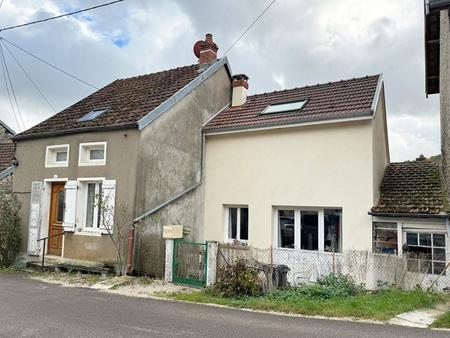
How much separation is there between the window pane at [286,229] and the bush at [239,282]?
11.2 feet

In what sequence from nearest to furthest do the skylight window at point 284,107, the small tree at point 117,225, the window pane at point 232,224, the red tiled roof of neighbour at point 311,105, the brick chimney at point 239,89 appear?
the small tree at point 117,225 → the red tiled roof of neighbour at point 311,105 → the skylight window at point 284,107 → the window pane at point 232,224 → the brick chimney at point 239,89

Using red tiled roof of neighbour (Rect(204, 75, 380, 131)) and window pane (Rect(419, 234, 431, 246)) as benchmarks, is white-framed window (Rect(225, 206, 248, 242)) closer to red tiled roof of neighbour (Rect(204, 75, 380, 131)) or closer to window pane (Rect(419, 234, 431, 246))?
red tiled roof of neighbour (Rect(204, 75, 380, 131))

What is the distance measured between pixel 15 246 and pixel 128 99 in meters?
6.41

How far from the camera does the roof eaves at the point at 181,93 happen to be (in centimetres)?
1194

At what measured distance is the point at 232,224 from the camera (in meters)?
13.7

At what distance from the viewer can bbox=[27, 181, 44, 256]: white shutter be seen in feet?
43.2

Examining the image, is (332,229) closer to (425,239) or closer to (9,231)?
(425,239)

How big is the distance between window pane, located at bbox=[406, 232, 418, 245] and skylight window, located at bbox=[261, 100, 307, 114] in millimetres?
5267

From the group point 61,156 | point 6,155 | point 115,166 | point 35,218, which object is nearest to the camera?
point 115,166

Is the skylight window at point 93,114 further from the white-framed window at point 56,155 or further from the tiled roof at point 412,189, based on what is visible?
the tiled roof at point 412,189

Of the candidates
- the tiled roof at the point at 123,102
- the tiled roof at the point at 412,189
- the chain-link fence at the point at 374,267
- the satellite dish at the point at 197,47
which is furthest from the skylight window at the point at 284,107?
the chain-link fence at the point at 374,267

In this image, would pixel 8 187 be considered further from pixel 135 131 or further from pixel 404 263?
pixel 404 263

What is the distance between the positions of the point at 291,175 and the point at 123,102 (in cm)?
670

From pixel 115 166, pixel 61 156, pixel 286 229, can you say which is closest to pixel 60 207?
pixel 61 156
